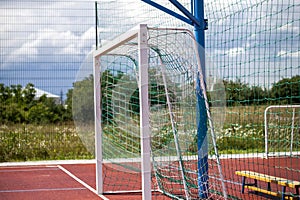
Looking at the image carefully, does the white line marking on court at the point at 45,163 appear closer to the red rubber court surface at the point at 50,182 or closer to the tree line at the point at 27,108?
the red rubber court surface at the point at 50,182

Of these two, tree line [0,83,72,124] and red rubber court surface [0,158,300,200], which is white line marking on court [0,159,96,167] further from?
tree line [0,83,72,124]

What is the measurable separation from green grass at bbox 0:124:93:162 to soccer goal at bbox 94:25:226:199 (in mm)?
3820

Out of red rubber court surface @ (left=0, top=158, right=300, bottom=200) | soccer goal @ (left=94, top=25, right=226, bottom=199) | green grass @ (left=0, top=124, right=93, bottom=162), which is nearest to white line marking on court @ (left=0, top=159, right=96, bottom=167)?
red rubber court surface @ (left=0, top=158, right=300, bottom=200)

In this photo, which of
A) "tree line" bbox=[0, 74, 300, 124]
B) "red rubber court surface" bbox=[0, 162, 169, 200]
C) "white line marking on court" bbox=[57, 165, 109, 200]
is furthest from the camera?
"tree line" bbox=[0, 74, 300, 124]

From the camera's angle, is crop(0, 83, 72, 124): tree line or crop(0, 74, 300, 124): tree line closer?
crop(0, 74, 300, 124): tree line

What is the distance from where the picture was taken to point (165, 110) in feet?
28.3

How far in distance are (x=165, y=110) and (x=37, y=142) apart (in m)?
5.71

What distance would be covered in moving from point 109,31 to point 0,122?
3.59m

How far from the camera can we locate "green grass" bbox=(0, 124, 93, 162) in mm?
13328

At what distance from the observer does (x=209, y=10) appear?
799cm

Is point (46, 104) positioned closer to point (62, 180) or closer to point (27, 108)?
point (27, 108)

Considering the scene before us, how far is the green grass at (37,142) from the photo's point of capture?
43.7 feet

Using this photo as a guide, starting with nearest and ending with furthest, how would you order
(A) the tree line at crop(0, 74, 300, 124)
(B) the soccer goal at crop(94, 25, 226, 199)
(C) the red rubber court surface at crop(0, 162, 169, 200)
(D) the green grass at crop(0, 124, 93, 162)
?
(B) the soccer goal at crop(94, 25, 226, 199)
(C) the red rubber court surface at crop(0, 162, 169, 200)
(A) the tree line at crop(0, 74, 300, 124)
(D) the green grass at crop(0, 124, 93, 162)

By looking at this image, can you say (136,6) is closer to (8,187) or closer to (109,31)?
(109,31)
